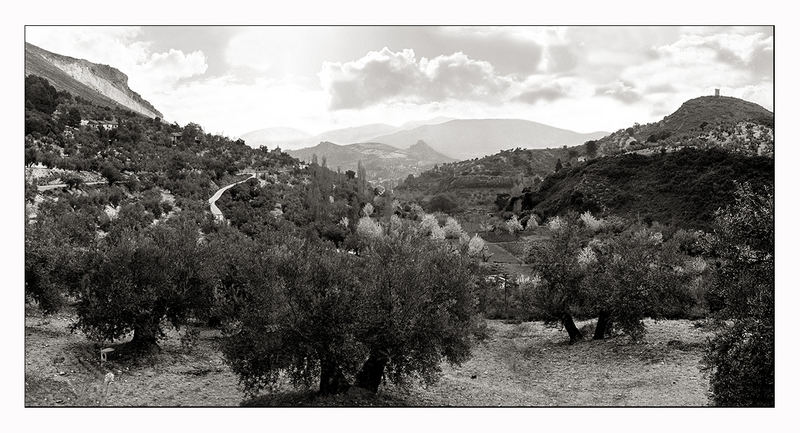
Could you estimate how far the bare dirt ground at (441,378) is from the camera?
46.7ft

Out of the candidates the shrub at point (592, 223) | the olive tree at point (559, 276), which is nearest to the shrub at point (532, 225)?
the shrub at point (592, 223)

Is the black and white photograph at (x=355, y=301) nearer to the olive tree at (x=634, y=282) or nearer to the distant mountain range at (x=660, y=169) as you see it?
the olive tree at (x=634, y=282)

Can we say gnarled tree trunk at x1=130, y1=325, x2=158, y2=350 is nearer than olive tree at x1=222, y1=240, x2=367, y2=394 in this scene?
No

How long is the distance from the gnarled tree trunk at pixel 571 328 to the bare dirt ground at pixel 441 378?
3.01ft

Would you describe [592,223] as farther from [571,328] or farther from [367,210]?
[571,328]

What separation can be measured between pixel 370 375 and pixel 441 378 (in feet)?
A: 17.7

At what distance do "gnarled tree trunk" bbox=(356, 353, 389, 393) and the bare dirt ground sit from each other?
0.38 m

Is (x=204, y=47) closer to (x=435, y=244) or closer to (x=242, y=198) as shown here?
(x=435, y=244)

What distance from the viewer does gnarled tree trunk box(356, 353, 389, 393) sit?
47.1ft

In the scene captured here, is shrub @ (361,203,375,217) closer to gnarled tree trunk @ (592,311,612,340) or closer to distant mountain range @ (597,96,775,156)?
distant mountain range @ (597,96,775,156)

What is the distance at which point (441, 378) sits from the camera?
19.1 meters

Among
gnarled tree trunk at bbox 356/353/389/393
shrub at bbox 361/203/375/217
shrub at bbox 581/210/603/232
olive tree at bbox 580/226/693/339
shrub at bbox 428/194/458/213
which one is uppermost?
shrub at bbox 428/194/458/213

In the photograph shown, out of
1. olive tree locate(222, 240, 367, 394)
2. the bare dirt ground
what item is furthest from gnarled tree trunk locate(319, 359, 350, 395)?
the bare dirt ground

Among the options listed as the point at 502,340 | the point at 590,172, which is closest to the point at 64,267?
the point at 502,340
